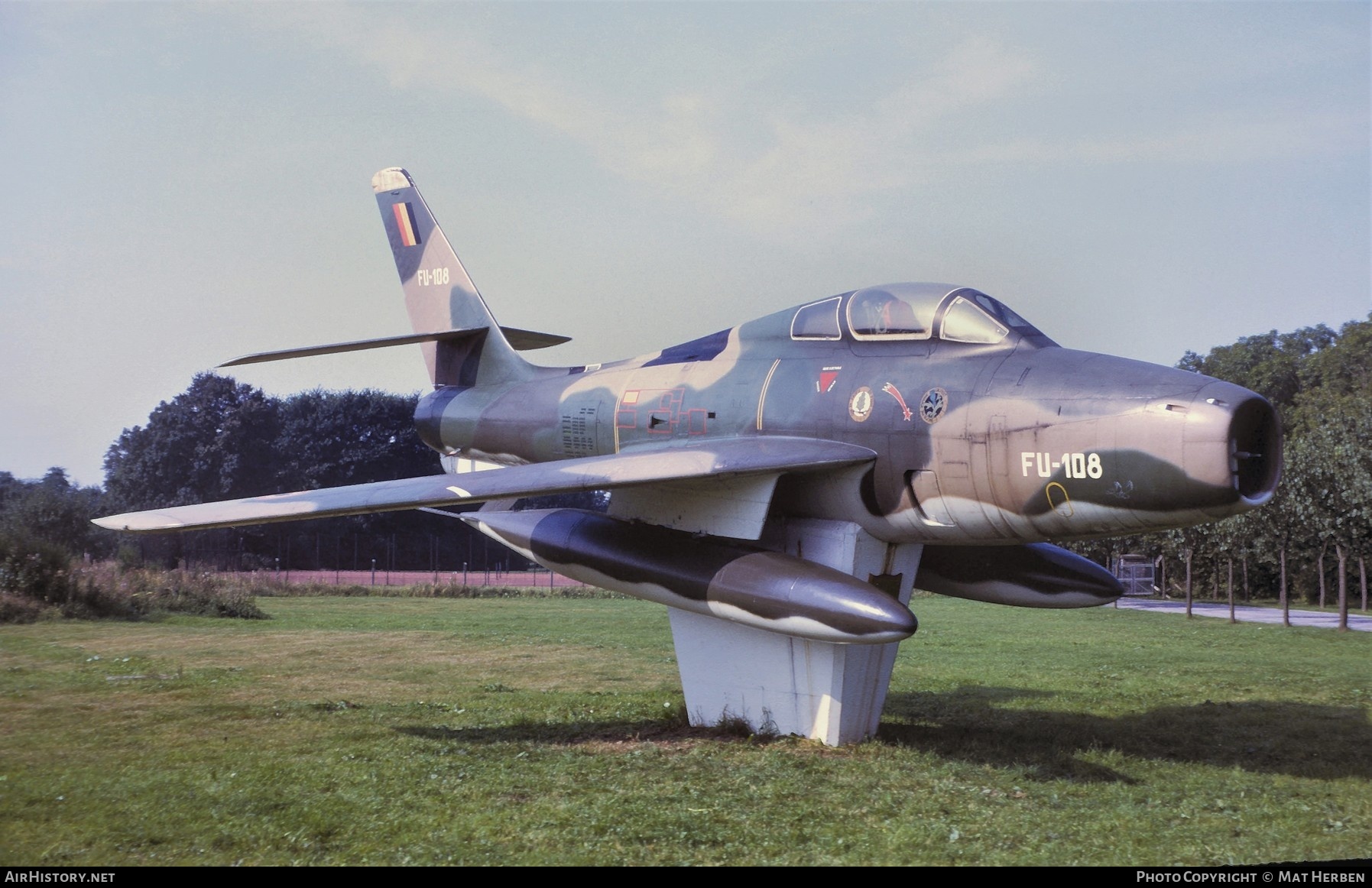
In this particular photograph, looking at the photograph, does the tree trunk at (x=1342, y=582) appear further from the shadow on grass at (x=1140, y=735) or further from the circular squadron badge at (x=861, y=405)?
the circular squadron badge at (x=861, y=405)

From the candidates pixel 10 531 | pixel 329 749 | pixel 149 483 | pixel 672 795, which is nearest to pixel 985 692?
pixel 672 795

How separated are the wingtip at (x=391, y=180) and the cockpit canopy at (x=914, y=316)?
26.9 feet

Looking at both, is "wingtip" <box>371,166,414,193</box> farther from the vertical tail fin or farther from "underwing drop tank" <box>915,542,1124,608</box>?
"underwing drop tank" <box>915,542,1124,608</box>

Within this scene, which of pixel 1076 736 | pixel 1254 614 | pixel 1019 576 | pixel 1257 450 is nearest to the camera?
pixel 1257 450

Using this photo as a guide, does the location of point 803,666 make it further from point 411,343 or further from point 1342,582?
point 1342,582

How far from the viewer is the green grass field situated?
251 inches

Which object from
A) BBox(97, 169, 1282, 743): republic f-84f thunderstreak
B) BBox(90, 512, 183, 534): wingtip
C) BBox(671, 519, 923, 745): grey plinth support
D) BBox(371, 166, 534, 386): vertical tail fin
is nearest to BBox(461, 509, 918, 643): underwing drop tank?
BBox(97, 169, 1282, 743): republic f-84f thunderstreak

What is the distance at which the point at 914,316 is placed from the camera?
9.43 metres

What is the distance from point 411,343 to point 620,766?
Result: 759 centimetres

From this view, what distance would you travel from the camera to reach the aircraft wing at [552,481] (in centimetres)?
902

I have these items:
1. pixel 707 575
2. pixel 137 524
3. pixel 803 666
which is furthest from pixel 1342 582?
pixel 137 524

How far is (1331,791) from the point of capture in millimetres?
8266

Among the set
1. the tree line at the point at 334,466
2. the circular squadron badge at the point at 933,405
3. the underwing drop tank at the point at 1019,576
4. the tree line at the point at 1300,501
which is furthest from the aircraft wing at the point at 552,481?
the tree line at the point at 334,466
